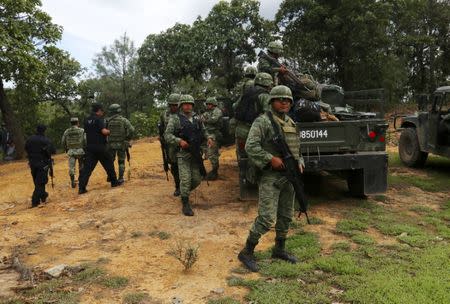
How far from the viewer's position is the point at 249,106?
6.42m

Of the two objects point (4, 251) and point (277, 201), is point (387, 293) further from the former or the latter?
point (4, 251)

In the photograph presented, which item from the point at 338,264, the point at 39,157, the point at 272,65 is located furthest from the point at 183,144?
the point at 39,157

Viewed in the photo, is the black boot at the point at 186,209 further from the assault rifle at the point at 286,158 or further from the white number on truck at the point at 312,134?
the assault rifle at the point at 286,158

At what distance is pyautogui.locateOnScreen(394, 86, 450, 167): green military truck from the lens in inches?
352

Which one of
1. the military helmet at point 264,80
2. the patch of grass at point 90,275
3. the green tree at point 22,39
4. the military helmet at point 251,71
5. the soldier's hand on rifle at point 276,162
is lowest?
the patch of grass at point 90,275

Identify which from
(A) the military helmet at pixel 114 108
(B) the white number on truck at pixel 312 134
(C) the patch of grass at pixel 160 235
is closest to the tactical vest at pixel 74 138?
(A) the military helmet at pixel 114 108

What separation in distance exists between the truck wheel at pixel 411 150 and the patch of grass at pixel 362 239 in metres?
5.18

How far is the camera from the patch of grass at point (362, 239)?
5285mm

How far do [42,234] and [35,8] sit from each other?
12187 millimetres

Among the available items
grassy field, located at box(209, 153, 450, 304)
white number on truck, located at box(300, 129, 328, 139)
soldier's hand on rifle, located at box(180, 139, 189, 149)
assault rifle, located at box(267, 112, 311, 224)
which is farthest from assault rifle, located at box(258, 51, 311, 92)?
assault rifle, located at box(267, 112, 311, 224)

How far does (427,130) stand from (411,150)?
2.78ft

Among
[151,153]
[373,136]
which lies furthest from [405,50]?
[373,136]

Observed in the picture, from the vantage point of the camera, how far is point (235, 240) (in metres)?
5.54

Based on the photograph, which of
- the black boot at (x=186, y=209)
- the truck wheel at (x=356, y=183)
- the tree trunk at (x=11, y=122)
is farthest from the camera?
the tree trunk at (x=11, y=122)
